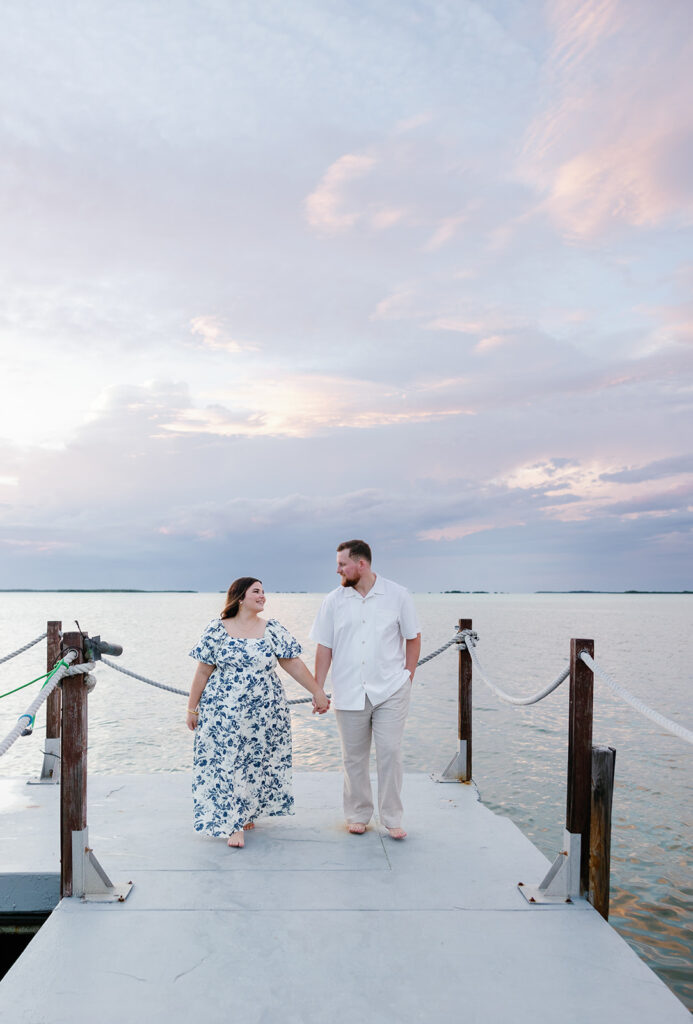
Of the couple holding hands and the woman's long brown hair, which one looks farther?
the woman's long brown hair

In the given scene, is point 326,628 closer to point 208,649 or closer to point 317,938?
point 208,649

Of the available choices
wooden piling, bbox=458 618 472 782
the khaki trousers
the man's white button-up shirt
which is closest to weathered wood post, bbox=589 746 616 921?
the khaki trousers

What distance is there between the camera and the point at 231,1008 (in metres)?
3.07

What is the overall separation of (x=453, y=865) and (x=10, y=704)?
18.0 m

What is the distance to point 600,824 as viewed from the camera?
13.0 ft

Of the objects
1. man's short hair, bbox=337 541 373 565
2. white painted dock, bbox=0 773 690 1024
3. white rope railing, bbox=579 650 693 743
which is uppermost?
man's short hair, bbox=337 541 373 565

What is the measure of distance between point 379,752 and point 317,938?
5.06ft

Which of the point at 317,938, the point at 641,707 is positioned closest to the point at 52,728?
the point at 317,938

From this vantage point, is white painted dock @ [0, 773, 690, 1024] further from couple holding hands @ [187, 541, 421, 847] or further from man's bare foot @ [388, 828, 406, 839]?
couple holding hands @ [187, 541, 421, 847]

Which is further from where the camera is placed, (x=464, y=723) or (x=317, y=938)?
(x=464, y=723)

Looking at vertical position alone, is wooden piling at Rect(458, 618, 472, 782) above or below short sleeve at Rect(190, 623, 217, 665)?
below

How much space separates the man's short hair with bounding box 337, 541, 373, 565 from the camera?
Result: 17.0ft

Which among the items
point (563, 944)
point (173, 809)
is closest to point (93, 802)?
point (173, 809)

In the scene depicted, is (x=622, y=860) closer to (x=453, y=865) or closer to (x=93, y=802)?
(x=453, y=865)
